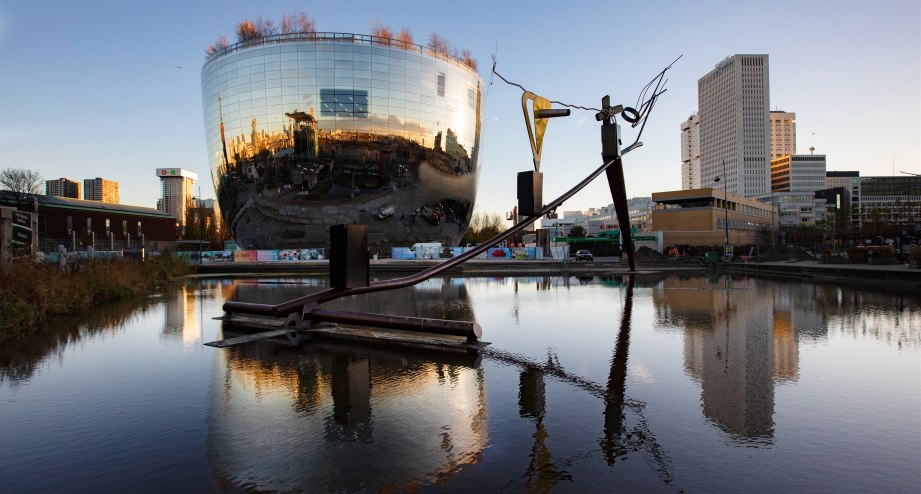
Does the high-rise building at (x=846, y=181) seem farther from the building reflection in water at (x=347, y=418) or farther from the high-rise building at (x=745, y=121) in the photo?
the building reflection in water at (x=347, y=418)

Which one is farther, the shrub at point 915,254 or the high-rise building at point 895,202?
the high-rise building at point 895,202

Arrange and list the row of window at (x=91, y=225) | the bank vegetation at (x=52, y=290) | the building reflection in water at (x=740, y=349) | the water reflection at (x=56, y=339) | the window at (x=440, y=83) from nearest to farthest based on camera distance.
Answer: the building reflection in water at (x=740, y=349) < the water reflection at (x=56, y=339) < the bank vegetation at (x=52, y=290) < the window at (x=440, y=83) < the row of window at (x=91, y=225)

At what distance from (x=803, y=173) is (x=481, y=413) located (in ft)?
683

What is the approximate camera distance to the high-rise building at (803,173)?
175 meters

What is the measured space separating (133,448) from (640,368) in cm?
619

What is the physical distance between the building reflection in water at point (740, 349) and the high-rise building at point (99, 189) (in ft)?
686

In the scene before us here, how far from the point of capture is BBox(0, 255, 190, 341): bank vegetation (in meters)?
10.9

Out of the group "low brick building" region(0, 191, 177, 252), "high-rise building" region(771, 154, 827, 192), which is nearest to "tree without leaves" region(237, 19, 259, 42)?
"low brick building" region(0, 191, 177, 252)

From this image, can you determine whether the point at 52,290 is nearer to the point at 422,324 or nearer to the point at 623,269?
the point at 422,324

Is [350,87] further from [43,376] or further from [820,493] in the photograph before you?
[820,493]

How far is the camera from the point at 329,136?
5725 cm

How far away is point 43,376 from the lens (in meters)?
7.38

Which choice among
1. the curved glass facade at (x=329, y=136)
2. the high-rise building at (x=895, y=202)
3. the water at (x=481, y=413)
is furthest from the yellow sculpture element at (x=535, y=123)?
the high-rise building at (x=895, y=202)

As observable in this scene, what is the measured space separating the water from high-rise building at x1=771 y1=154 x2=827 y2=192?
196 meters
